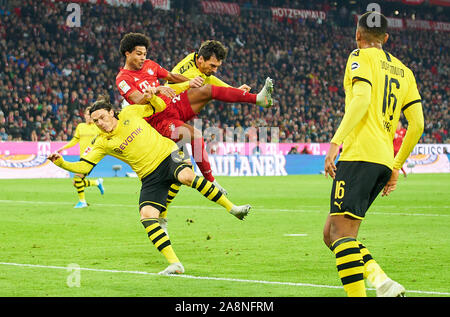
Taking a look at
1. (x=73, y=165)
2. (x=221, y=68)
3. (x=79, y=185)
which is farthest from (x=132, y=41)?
(x=221, y=68)

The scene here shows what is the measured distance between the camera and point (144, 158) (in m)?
8.76

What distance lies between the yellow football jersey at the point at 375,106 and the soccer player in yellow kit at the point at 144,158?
2.83 m

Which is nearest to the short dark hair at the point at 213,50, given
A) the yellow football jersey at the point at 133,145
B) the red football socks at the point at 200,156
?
the red football socks at the point at 200,156

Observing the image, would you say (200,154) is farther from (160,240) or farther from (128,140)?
(160,240)

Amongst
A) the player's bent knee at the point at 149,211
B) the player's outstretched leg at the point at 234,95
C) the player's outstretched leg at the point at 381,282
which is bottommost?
the player's bent knee at the point at 149,211

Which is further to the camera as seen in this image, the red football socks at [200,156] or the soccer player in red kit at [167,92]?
the red football socks at [200,156]

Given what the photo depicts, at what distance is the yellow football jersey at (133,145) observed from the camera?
872cm

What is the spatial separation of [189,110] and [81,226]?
12.8ft

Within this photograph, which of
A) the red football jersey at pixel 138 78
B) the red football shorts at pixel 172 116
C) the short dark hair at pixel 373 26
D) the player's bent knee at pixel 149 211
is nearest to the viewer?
the short dark hair at pixel 373 26

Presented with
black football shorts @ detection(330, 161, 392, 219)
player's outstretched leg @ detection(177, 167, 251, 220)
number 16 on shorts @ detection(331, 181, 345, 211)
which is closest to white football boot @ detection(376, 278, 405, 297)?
black football shorts @ detection(330, 161, 392, 219)

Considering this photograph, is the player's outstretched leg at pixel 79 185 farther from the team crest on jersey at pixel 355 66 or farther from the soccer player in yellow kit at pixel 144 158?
the team crest on jersey at pixel 355 66

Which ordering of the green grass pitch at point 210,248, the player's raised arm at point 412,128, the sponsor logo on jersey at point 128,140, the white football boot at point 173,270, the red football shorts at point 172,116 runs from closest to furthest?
the player's raised arm at point 412,128 < the green grass pitch at point 210,248 < the white football boot at point 173,270 < the sponsor logo on jersey at point 128,140 < the red football shorts at point 172,116

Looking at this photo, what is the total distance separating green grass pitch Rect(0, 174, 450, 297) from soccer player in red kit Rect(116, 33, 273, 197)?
5.15 feet

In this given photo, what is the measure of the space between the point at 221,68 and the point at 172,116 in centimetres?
3097
